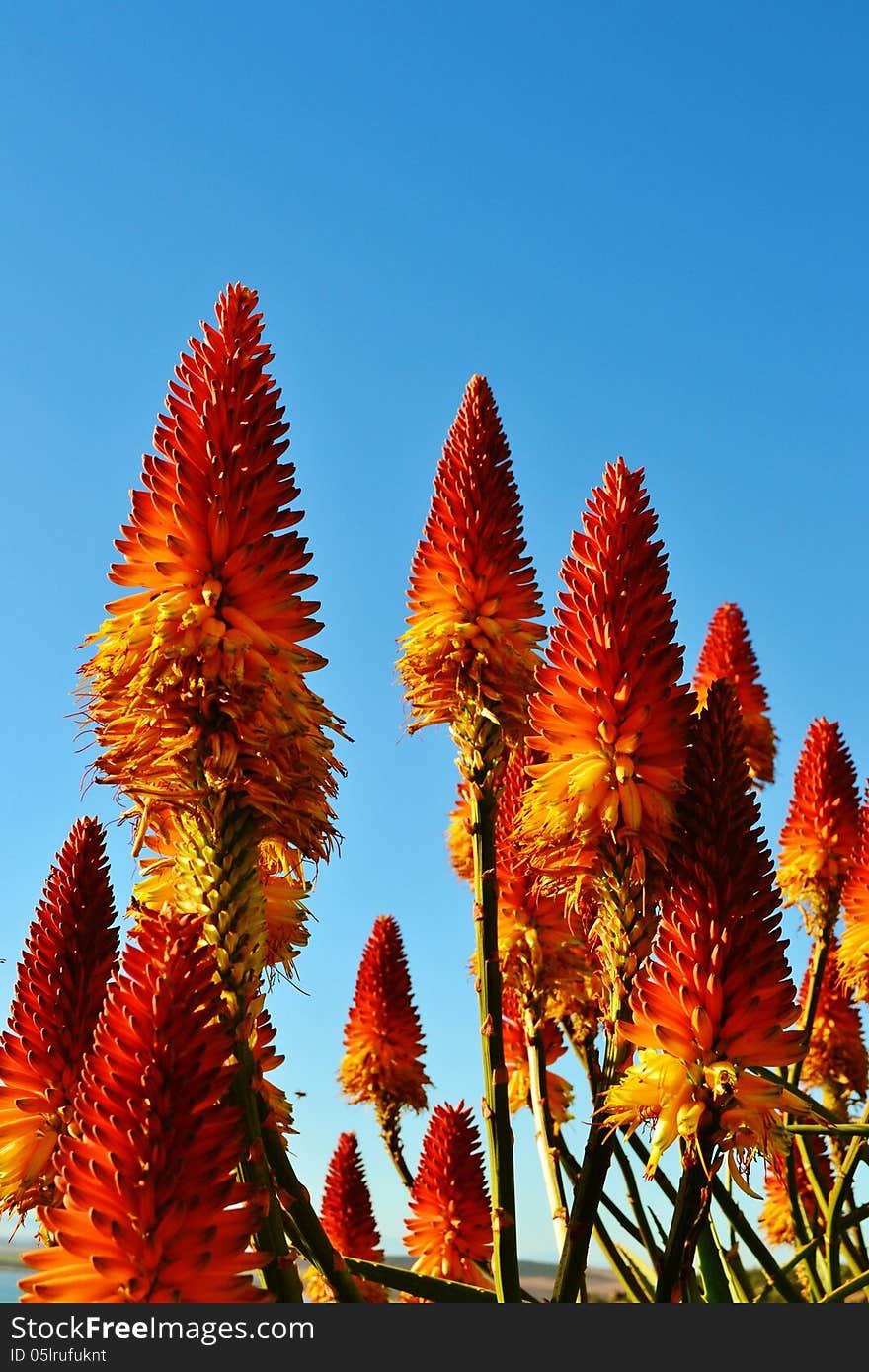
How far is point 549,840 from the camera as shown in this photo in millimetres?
5266

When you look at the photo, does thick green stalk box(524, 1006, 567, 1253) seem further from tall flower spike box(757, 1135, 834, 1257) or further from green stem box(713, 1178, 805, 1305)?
tall flower spike box(757, 1135, 834, 1257)

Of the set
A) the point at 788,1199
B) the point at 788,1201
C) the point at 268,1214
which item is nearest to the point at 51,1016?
Result: the point at 268,1214

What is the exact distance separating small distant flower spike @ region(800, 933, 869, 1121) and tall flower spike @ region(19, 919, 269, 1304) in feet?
31.0

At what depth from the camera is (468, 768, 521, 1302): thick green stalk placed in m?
4.84

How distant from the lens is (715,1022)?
4293mm

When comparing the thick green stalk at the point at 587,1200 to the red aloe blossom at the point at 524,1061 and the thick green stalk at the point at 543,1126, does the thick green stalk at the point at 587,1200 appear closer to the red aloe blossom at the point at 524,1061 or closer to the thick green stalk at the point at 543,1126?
the thick green stalk at the point at 543,1126

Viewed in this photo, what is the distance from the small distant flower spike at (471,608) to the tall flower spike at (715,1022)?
6.60 ft

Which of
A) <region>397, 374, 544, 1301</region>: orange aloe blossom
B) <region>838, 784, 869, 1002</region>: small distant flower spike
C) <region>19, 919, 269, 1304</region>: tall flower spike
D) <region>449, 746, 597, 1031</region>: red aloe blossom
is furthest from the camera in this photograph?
<region>838, 784, 869, 1002</region>: small distant flower spike

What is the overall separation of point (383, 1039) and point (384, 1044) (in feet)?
0.15

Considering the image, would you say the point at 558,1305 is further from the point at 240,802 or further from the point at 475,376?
the point at 475,376

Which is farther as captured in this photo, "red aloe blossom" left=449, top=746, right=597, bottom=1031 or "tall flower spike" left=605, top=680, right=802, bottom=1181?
"red aloe blossom" left=449, top=746, right=597, bottom=1031

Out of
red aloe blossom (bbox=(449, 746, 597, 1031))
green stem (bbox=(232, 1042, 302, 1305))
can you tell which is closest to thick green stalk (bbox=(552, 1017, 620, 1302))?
green stem (bbox=(232, 1042, 302, 1305))

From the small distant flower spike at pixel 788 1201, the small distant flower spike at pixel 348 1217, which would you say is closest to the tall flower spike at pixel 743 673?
the small distant flower spike at pixel 788 1201

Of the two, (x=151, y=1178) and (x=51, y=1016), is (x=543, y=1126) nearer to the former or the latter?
(x=51, y=1016)
